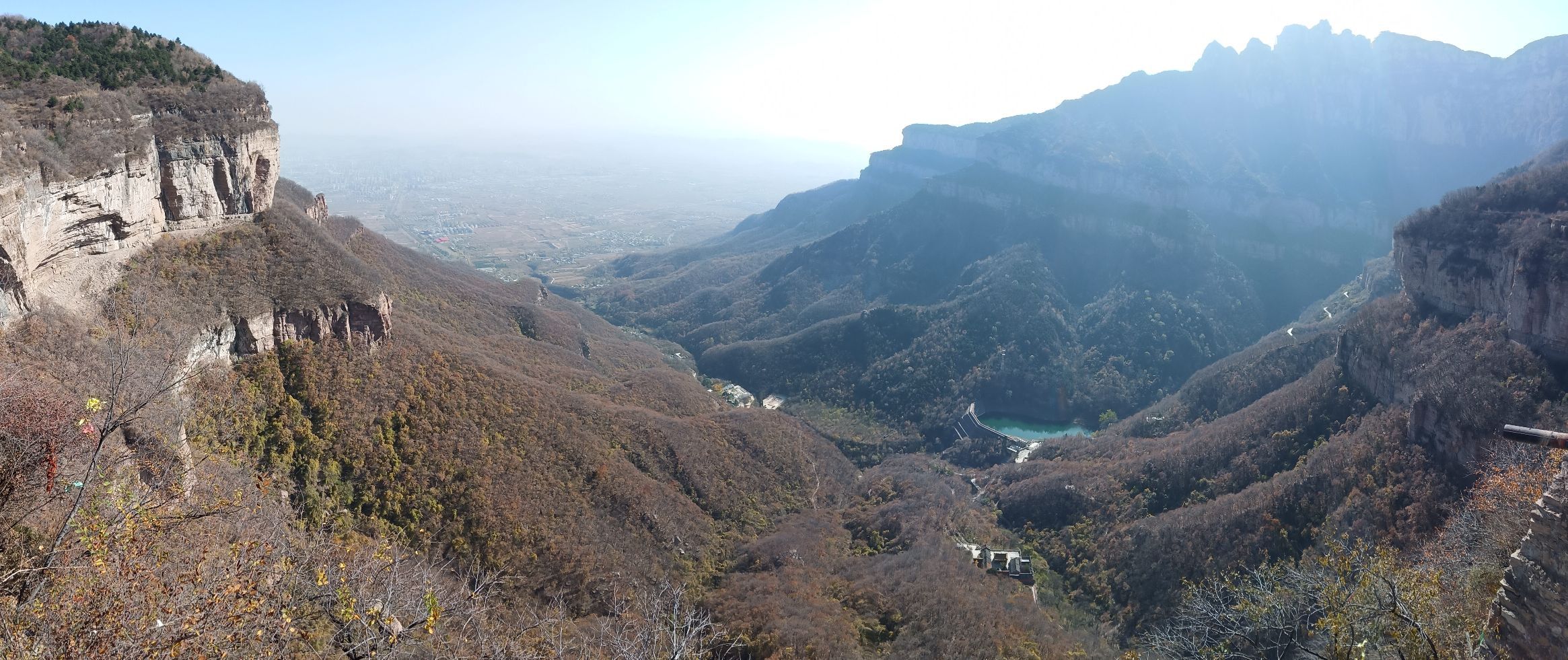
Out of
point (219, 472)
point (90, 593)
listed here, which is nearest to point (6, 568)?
point (90, 593)

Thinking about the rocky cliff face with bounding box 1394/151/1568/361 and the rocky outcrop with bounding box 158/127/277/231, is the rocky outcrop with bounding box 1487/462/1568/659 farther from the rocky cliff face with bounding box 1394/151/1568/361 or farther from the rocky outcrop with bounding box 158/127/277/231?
the rocky outcrop with bounding box 158/127/277/231

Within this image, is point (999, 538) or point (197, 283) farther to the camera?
point (999, 538)

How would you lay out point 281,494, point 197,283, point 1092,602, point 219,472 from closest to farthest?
point 219,472
point 281,494
point 197,283
point 1092,602

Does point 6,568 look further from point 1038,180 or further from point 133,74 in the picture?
point 1038,180

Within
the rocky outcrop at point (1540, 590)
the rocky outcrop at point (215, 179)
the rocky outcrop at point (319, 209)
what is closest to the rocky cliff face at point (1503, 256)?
→ the rocky outcrop at point (1540, 590)

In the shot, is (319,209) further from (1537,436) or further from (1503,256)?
(1503,256)

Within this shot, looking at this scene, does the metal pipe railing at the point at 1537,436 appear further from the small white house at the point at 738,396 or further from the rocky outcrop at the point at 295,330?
the small white house at the point at 738,396

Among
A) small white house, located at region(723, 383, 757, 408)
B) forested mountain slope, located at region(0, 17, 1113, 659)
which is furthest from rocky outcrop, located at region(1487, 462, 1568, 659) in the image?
small white house, located at region(723, 383, 757, 408)

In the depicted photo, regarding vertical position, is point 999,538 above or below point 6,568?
below
